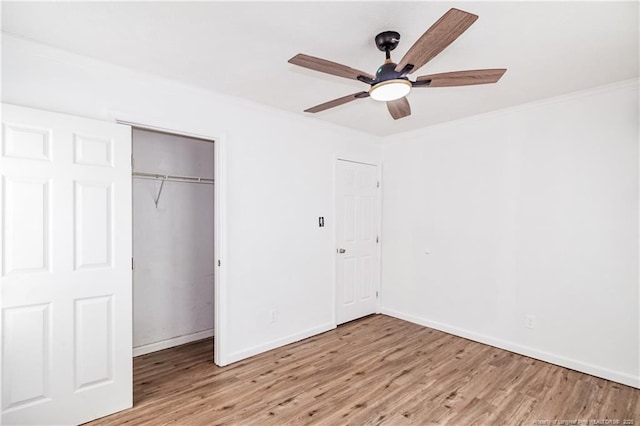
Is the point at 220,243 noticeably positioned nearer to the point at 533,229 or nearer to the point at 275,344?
the point at 275,344

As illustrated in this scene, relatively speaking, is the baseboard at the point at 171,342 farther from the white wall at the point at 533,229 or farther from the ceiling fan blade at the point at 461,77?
the ceiling fan blade at the point at 461,77

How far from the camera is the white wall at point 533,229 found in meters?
2.79

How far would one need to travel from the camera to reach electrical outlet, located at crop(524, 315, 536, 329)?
3.25m

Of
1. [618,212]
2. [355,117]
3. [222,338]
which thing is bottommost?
[222,338]

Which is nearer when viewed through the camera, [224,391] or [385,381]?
[224,391]

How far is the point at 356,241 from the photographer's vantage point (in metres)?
4.34

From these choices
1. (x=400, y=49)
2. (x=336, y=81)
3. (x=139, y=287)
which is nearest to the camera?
(x=400, y=49)

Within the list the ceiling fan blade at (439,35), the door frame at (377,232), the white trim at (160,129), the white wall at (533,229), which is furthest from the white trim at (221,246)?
the white wall at (533,229)

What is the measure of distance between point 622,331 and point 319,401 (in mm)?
2587

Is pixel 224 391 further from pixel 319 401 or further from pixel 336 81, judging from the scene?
pixel 336 81

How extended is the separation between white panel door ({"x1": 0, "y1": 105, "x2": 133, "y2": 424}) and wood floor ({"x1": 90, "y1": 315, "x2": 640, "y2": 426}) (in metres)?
0.32

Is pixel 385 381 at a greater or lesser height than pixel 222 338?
lesser

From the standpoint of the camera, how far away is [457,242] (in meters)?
3.85

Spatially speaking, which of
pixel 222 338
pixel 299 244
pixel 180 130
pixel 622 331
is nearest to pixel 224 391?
pixel 222 338
